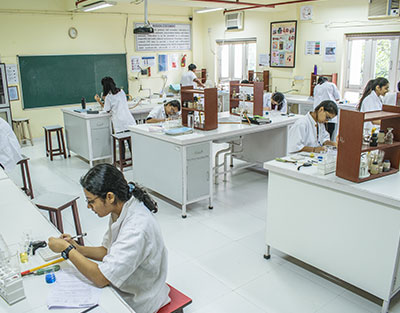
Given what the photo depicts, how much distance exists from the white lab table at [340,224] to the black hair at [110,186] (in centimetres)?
133

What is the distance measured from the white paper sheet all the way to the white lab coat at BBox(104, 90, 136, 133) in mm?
3821

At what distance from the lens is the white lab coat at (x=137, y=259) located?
5.11ft

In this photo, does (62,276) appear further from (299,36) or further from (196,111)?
(299,36)

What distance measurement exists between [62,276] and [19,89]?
249 inches

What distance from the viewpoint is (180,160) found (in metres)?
3.70

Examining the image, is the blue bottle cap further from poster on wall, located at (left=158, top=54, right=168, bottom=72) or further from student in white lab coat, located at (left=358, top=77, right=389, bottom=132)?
poster on wall, located at (left=158, top=54, right=168, bottom=72)

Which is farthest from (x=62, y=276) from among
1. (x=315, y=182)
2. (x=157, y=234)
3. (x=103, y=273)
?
(x=315, y=182)

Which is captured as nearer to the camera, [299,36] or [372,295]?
[372,295]

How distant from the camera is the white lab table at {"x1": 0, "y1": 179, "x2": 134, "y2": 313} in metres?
1.47

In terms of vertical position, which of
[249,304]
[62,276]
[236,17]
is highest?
[236,17]

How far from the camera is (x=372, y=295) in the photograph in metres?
2.55

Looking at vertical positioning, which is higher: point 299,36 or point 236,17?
point 236,17

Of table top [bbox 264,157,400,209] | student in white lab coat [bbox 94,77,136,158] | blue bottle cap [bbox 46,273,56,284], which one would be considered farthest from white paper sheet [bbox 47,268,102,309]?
student in white lab coat [bbox 94,77,136,158]

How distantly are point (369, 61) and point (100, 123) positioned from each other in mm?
4666
